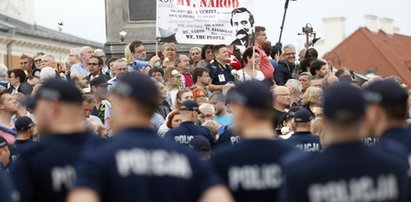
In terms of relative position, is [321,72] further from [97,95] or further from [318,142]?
[318,142]

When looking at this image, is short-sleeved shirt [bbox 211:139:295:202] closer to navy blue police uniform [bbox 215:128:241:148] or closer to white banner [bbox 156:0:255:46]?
navy blue police uniform [bbox 215:128:241:148]

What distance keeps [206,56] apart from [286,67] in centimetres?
131

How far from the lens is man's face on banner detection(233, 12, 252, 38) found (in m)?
20.1

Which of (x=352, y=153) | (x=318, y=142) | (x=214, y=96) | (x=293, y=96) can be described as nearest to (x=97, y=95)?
(x=214, y=96)

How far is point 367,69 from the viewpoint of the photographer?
84.9 meters

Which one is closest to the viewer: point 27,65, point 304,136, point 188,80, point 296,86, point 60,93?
point 60,93

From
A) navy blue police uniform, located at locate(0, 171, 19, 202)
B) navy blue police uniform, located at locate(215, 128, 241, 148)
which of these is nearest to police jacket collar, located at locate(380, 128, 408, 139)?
navy blue police uniform, located at locate(0, 171, 19, 202)

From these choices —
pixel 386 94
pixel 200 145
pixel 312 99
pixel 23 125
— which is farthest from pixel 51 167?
pixel 312 99

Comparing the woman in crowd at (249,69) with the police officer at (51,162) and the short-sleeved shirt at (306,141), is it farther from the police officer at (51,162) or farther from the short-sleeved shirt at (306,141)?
the police officer at (51,162)

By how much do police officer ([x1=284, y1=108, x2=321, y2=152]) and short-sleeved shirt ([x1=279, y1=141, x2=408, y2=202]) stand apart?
445cm

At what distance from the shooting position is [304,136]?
12.4m

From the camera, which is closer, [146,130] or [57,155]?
[146,130]

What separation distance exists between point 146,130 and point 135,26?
19.0m

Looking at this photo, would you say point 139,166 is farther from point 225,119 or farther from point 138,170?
point 225,119
